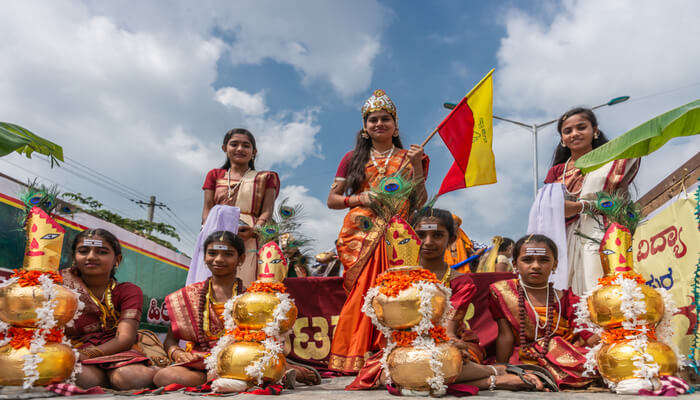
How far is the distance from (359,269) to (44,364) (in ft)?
7.43

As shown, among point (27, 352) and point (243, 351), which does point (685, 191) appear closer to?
point (243, 351)

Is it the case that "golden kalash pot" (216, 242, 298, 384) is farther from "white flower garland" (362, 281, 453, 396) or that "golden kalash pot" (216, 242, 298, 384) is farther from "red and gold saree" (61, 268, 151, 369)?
"red and gold saree" (61, 268, 151, 369)

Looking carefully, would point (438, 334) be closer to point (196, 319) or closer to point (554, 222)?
point (196, 319)

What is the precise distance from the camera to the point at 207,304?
3732mm

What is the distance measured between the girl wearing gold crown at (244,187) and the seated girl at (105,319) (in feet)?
3.77

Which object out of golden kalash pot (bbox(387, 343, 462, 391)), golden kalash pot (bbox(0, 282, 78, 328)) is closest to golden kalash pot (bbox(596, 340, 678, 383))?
golden kalash pot (bbox(387, 343, 462, 391))

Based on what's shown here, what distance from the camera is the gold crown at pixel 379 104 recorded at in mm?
4453

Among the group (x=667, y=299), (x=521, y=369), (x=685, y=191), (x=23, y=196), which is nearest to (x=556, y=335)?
(x=521, y=369)

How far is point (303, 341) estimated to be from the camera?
445cm

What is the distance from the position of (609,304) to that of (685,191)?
6.41 feet

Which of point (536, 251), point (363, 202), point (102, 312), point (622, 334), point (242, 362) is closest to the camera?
point (242, 362)

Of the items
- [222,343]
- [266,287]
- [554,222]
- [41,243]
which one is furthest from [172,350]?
[554,222]

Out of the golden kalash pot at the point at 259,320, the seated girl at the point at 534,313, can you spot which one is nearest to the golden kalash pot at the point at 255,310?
the golden kalash pot at the point at 259,320

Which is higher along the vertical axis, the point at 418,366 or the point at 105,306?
the point at 105,306
